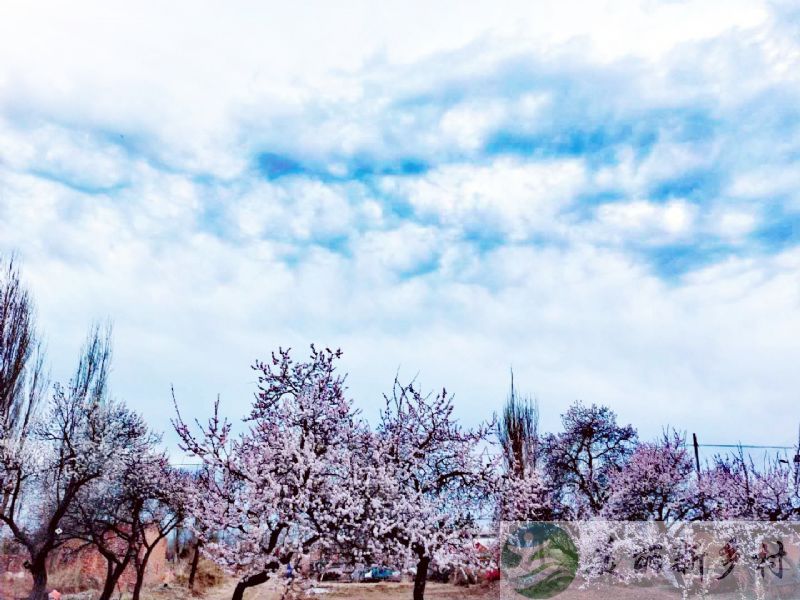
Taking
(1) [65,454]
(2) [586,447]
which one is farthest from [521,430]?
(1) [65,454]

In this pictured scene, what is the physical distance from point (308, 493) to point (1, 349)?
19294 mm

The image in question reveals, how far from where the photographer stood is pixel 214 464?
12.5 m

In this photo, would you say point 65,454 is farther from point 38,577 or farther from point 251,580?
point 251,580

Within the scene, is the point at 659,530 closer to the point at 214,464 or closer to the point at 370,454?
the point at 370,454

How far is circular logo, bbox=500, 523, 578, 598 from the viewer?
79.0 ft

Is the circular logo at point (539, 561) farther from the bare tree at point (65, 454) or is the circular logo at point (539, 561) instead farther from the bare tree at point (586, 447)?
the bare tree at point (65, 454)

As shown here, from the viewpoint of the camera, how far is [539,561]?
25047mm

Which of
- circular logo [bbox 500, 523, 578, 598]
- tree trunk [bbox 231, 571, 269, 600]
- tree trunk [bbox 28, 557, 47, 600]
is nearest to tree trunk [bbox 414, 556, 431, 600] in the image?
tree trunk [bbox 231, 571, 269, 600]

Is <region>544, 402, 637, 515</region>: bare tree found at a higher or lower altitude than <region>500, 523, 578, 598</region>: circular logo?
higher

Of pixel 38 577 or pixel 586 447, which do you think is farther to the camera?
pixel 586 447

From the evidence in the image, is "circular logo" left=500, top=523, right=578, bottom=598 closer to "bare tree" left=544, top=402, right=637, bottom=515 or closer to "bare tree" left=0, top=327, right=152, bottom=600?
"bare tree" left=544, top=402, right=637, bottom=515

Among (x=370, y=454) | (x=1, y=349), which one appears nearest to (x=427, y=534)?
(x=370, y=454)

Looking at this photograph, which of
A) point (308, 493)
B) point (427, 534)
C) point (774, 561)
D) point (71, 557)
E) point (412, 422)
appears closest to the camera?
point (308, 493)

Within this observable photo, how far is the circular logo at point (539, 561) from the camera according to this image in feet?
79.0
